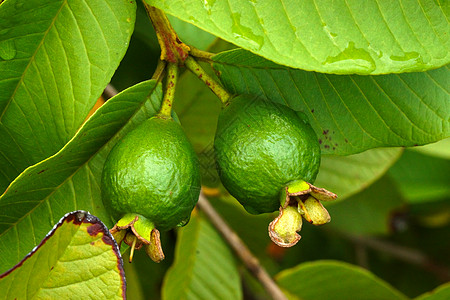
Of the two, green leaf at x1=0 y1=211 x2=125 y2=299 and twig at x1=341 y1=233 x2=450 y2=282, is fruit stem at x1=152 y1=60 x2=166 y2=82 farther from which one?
twig at x1=341 y1=233 x2=450 y2=282

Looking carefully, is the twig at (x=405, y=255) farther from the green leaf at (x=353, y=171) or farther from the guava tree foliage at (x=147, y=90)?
the guava tree foliage at (x=147, y=90)

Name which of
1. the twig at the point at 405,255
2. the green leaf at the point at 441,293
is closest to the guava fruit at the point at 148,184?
the green leaf at the point at 441,293

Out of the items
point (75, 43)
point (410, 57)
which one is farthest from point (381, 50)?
point (75, 43)

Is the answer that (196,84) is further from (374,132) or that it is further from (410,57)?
(410,57)

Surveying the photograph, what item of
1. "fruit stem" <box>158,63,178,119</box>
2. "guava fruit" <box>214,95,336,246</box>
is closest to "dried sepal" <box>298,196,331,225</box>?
"guava fruit" <box>214,95,336,246</box>

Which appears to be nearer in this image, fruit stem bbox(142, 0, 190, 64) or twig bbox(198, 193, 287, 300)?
fruit stem bbox(142, 0, 190, 64)

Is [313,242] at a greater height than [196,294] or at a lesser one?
greater
